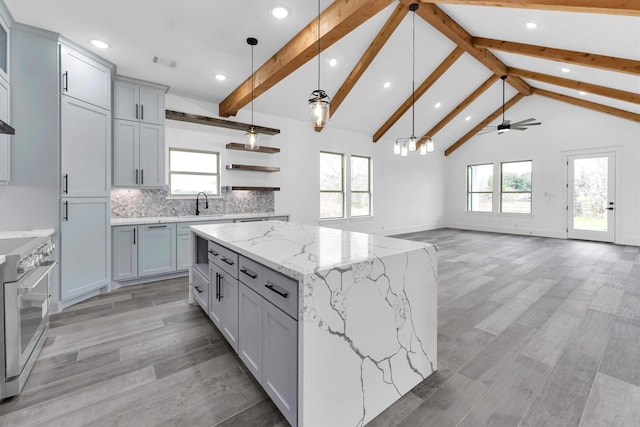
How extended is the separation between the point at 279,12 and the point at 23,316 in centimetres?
346

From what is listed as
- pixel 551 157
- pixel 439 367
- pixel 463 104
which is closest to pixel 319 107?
pixel 439 367

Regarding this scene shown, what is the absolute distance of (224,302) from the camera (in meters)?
2.17

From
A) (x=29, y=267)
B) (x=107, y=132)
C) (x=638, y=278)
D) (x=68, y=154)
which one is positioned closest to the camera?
(x=29, y=267)

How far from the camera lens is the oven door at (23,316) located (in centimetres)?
169

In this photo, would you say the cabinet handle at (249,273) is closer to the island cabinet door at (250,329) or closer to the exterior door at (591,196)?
the island cabinet door at (250,329)

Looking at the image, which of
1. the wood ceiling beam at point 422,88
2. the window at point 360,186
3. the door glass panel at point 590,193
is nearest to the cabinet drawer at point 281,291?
the wood ceiling beam at point 422,88

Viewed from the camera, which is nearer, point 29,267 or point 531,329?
point 29,267

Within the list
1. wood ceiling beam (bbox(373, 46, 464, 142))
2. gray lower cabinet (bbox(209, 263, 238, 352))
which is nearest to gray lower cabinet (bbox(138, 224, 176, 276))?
gray lower cabinet (bbox(209, 263, 238, 352))

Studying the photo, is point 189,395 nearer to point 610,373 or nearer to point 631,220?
point 610,373

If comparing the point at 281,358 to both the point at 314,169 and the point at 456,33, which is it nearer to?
the point at 314,169

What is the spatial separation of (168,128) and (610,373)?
581 cm

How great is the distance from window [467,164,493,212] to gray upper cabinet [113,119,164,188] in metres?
9.34

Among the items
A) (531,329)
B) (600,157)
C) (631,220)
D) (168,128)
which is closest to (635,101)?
(600,157)

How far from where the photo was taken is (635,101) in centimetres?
521
